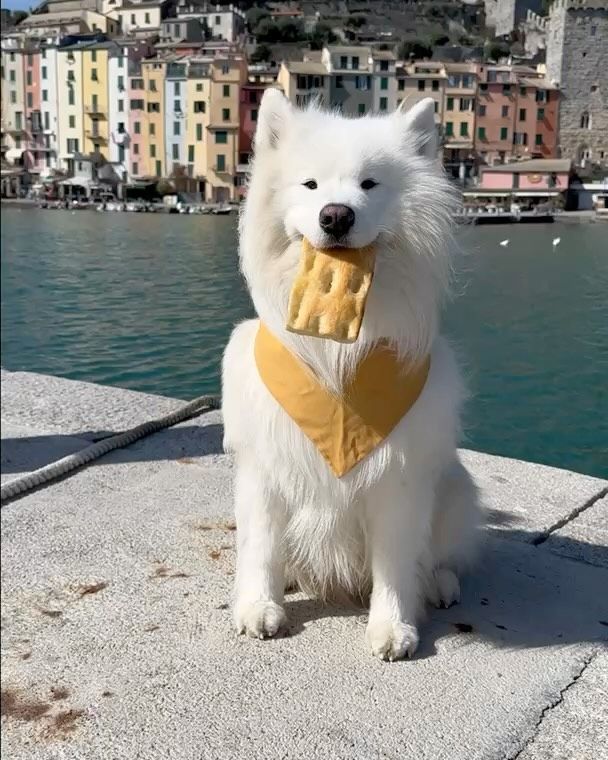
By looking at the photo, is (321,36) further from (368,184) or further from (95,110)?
(368,184)

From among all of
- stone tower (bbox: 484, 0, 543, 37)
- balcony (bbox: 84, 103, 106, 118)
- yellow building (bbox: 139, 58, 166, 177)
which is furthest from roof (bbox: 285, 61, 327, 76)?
stone tower (bbox: 484, 0, 543, 37)

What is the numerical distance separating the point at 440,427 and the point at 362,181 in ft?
2.39

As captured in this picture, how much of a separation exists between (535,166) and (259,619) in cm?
4155

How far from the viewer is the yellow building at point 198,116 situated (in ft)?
161

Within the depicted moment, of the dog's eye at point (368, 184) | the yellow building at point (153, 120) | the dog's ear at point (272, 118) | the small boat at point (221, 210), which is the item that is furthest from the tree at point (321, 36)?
the dog's eye at point (368, 184)

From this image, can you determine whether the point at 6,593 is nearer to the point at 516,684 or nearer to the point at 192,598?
the point at 192,598

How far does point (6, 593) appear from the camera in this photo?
255cm

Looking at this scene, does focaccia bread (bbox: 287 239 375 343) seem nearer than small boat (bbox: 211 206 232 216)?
Yes

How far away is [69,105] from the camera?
52.4m

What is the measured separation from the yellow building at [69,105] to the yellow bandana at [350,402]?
47.0 metres

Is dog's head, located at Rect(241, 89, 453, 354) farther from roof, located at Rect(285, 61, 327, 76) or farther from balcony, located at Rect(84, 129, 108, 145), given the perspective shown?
balcony, located at Rect(84, 129, 108, 145)

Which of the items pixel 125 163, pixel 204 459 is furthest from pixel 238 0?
pixel 204 459

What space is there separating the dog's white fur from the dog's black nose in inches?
0.8

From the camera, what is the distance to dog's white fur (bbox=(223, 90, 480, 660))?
7.05 feet
